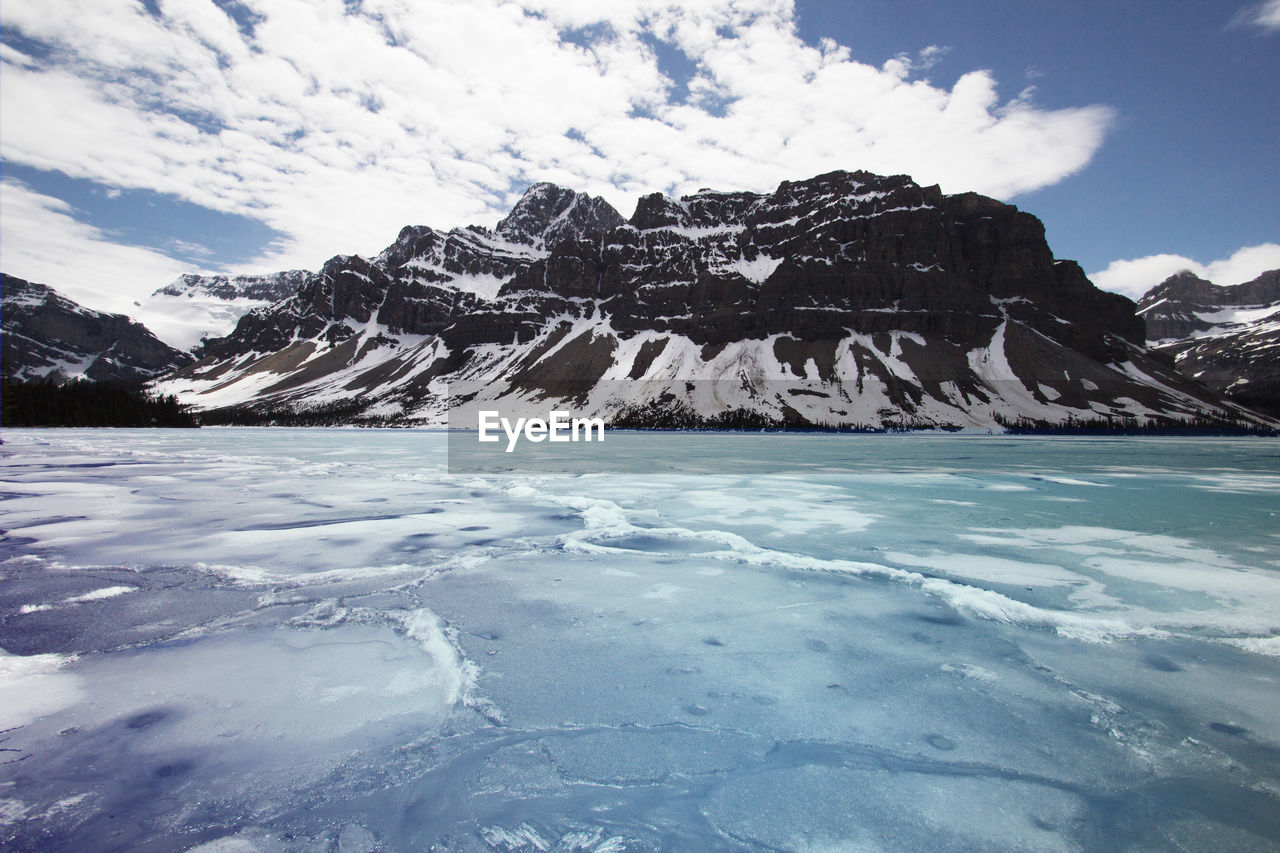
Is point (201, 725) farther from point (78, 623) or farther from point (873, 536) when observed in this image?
point (873, 536)

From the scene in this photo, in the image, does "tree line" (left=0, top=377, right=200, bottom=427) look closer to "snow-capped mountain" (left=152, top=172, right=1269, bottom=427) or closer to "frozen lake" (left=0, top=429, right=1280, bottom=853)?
"snow-capped mountain" (left=152, top=172, right=1269, bottom=427)

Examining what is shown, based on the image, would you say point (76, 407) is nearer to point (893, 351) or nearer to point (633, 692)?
point (633, 692)

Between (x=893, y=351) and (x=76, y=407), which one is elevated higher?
(x=893, y=351)

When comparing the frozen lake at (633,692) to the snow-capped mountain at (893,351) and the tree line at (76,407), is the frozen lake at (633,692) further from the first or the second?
the snow-capped mountain at (893,351)

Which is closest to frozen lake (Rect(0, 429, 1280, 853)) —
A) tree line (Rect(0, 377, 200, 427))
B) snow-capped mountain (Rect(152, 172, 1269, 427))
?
tree line (Rect(0, 377, 200, 427))

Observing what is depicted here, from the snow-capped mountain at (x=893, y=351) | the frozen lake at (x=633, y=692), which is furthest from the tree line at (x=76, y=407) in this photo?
the frozen lake at (x=633, y=692)

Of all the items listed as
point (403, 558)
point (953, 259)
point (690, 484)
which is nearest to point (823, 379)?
point (953, 259)

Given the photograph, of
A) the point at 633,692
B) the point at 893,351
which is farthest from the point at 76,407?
the point at 893,351

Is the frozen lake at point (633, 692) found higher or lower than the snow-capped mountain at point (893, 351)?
lower
